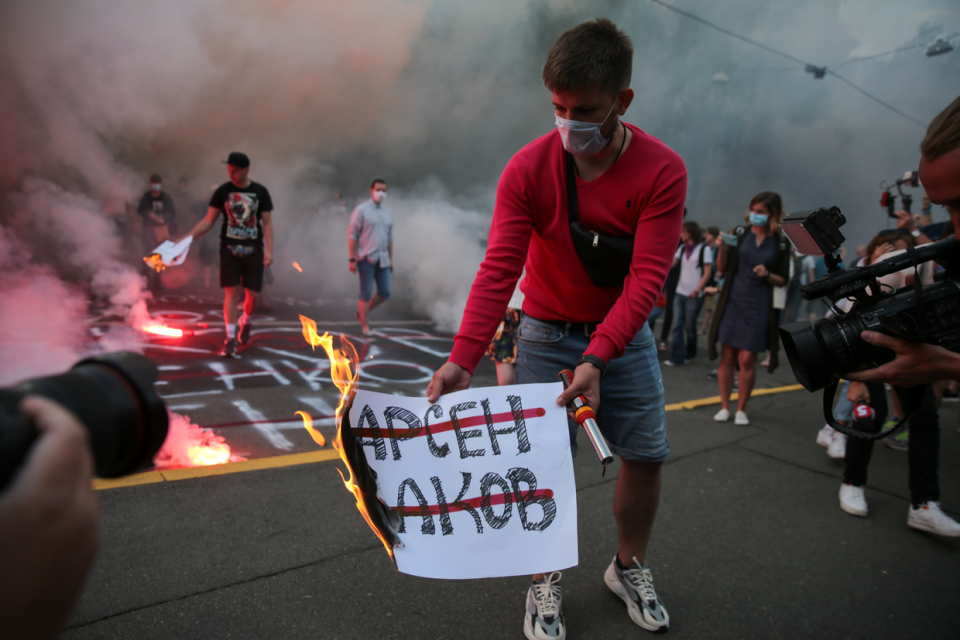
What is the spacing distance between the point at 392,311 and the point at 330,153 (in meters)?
7.08

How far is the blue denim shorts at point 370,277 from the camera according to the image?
7426mm

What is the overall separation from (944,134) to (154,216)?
400 inches

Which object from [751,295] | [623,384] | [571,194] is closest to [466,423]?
[623,384]

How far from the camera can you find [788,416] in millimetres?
5047

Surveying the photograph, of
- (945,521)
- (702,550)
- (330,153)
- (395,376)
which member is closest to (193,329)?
(395,376)

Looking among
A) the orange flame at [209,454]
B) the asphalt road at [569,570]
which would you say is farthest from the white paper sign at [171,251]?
the orange flame at [209,454]

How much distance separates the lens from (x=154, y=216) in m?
9.27

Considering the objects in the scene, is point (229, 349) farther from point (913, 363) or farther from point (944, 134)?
point (944, 134)

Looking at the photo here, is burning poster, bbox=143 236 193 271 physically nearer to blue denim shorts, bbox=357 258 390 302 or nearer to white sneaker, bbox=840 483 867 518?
blue denim shorts, bbox=357 258 390 302

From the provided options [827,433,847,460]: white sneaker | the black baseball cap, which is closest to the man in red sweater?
[827,433,847,460]: white sneaker

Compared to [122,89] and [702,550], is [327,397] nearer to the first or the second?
[702,550]

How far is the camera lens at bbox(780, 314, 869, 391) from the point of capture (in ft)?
5.06

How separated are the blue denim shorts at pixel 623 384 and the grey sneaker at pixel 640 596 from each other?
459 mm

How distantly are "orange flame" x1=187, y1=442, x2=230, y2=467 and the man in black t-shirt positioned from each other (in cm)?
240
